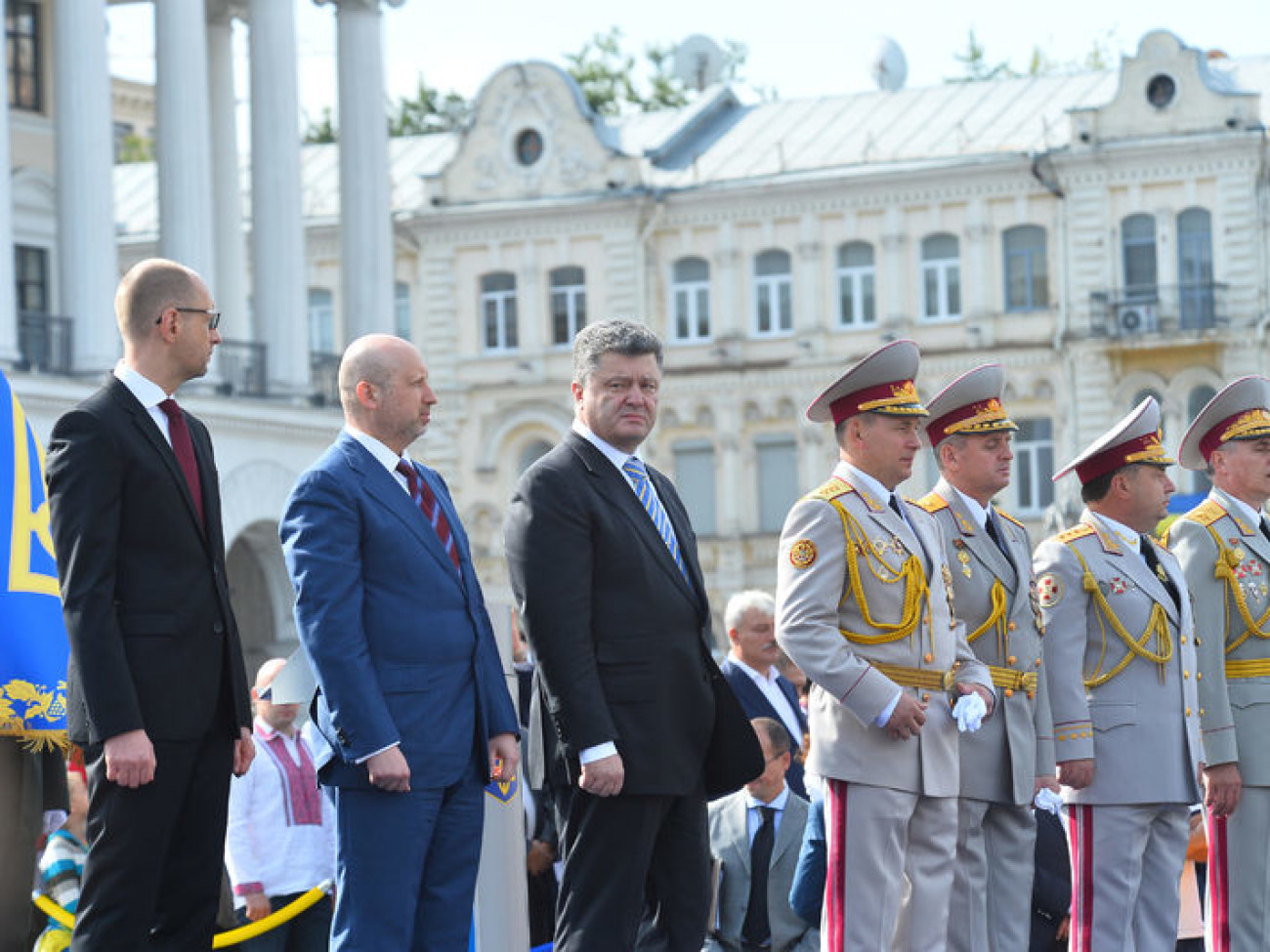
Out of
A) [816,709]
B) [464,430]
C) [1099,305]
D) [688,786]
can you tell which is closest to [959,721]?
[816,709]

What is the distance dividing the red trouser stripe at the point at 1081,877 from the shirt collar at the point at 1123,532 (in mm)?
1014

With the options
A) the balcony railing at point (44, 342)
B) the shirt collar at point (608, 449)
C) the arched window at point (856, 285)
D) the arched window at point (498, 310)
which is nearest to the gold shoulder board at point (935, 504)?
the shirt collar at point (608, 449)

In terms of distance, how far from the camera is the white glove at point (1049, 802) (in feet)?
36.2

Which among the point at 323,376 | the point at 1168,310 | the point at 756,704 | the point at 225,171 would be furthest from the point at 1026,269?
the point at 756,704

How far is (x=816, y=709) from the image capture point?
884cm

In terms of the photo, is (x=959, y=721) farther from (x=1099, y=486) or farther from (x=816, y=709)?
(x=1099, y=486)

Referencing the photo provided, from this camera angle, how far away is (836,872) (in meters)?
8.68

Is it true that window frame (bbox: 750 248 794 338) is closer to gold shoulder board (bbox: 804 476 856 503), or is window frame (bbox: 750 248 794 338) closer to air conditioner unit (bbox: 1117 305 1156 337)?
air conditioner unit (bbox: 1117 305 1156 337)

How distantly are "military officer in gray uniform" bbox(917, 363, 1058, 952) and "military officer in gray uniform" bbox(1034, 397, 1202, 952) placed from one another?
5.1 inches

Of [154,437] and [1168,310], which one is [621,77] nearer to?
[1168,310]

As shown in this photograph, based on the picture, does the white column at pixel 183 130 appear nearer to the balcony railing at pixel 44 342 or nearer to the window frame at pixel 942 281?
the balcony railing at pixel 44 342

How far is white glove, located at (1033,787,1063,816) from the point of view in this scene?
11043mm

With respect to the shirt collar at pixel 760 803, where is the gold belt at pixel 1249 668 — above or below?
above

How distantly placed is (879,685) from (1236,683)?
222cm
